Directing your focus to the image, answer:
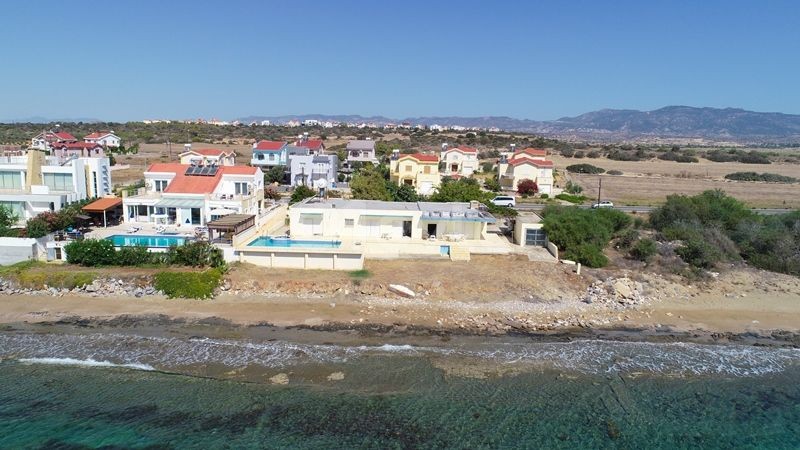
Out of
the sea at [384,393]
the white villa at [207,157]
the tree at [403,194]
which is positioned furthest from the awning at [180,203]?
the tree at [403,194]

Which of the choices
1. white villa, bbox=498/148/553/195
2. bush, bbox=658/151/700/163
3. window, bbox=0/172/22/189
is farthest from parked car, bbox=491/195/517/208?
bush, bbox=658/151/700/163

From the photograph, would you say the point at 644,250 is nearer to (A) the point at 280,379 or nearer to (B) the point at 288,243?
(B) the point at 288,243

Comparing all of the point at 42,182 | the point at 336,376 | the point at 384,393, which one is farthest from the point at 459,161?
the point at 384,393

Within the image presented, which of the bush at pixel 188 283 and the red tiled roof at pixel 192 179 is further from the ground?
the red tiled roof at pixel 192 179

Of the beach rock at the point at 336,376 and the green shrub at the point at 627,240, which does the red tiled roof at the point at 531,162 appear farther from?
the beach rock at the point at 336,376

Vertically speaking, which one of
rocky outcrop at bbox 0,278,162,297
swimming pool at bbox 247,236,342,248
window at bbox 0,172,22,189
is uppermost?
window at bbox 0,172,22,189

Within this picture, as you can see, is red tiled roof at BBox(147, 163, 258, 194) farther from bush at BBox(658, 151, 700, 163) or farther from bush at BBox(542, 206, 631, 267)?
bush at BBox(658, 151, 700, 163)

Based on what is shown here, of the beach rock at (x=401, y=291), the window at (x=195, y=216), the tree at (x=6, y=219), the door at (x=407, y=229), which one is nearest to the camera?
the beach rock at (x=401, y=291)
